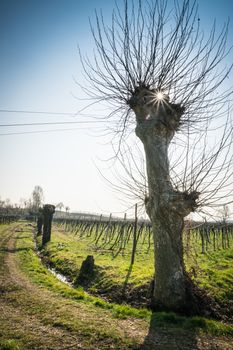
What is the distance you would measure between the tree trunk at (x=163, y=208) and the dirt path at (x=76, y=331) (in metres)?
1.04

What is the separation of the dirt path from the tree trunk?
3.40 ft

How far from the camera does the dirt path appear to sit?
495 cm

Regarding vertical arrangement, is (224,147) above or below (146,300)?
above

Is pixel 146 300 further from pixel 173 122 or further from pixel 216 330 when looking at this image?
pixel 173 122

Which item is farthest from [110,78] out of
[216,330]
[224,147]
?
[216,330]

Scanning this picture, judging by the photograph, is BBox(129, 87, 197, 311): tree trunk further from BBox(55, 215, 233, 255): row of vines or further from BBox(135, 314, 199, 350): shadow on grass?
BBox(55, 215, 233, 255): row of vines

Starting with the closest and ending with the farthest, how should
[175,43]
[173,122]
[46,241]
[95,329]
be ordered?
[95,329] → [175,43] → [173,122] → [46,241]

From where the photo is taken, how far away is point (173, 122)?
7492 mm

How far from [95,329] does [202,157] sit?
4833mm

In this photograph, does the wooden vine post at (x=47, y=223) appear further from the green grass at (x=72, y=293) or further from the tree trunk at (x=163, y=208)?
the tree trunk at (x=163, y=208)

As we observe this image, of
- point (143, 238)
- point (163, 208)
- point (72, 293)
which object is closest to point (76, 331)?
point (72, 293)

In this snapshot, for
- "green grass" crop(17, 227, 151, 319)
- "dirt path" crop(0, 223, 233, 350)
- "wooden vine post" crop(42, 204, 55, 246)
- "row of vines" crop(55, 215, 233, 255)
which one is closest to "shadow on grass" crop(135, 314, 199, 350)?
"dirt path" crop(0, 223, 233, 350)

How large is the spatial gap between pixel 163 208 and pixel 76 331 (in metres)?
3.53

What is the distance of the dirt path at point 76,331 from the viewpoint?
4.95 meters
